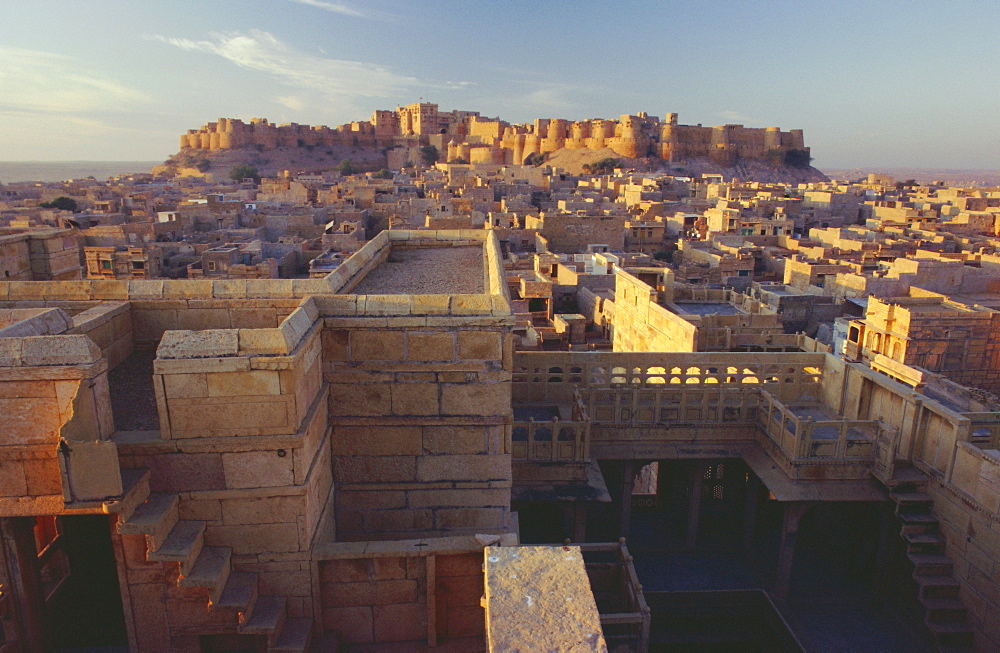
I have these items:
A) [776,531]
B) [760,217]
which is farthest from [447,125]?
[776,531]

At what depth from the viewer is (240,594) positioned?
4.55 meters

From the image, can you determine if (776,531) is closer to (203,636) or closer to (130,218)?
(203,636)

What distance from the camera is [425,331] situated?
16.6 ft

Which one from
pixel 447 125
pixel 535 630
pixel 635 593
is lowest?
pixel 635 593

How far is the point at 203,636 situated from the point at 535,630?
109 inches

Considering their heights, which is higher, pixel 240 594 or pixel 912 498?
pixel 240 594

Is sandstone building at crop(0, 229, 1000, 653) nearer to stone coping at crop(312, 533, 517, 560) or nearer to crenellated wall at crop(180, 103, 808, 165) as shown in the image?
stone coping at crop(312, 533, 517, 560)

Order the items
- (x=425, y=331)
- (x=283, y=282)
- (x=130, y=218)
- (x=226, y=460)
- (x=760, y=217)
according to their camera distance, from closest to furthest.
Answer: (x=226, y=460), (x=425, y=331), (x=283, y=282), (x=130, y=218), (x=760, y=217)

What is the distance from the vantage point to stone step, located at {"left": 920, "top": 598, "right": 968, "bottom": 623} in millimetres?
7523

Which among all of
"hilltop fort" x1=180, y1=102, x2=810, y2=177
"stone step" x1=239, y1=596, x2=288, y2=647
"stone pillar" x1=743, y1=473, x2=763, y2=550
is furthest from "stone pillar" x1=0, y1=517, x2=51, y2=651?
"hilltop fort" x1=180, y1=102, x2=810, y2=177

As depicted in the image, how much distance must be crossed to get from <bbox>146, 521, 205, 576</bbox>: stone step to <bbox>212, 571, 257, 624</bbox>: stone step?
1.06 ft

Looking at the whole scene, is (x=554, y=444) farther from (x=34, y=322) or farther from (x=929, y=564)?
(x=34, y=322)

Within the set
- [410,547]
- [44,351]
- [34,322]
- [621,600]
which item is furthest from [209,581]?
[621,600]

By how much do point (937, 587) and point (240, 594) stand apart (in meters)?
7.72
